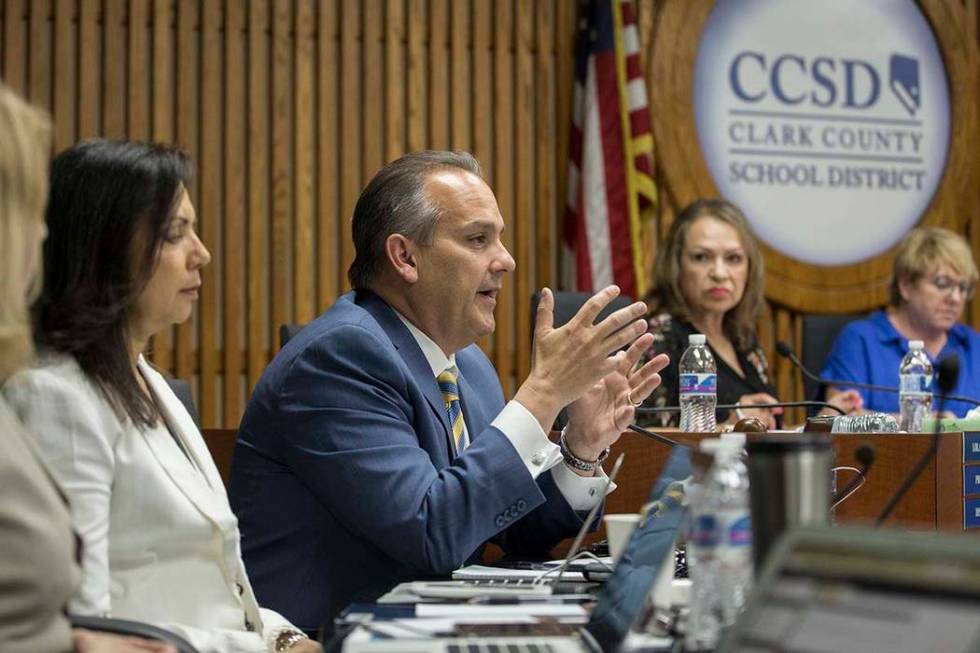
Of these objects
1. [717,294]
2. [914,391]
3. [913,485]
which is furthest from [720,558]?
[717,294]

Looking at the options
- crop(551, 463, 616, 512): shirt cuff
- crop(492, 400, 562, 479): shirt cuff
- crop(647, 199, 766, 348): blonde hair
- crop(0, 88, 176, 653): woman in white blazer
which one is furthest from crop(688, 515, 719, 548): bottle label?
crop(647, 199, 766, 348): blonde hair

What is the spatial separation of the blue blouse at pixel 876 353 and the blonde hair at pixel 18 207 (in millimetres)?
3961

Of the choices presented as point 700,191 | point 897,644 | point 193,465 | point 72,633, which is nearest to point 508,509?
point 193,465

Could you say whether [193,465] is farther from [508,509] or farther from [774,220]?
[774,220]

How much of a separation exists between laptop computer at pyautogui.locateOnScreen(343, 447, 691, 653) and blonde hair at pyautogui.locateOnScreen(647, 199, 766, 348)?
3.02 meters

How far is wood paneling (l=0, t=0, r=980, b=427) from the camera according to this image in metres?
5.52

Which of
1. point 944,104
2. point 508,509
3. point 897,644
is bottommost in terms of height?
point 508,509

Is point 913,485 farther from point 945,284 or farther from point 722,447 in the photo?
point 945,284

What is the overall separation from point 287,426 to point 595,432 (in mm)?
631

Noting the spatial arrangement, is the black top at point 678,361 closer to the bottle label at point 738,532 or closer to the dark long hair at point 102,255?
the dark long hair at point 102,255

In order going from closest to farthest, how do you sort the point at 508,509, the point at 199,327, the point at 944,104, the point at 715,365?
the point at 508,509
the point at 715,365
the point at 199,327
the point at 944,104

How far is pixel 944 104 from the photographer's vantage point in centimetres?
643

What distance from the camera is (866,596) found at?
3.65 ft

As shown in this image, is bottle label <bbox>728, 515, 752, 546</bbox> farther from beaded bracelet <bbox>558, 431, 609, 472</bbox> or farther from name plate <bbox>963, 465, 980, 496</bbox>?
name plate <bbox>963, 465, 980, 496</bbox>
